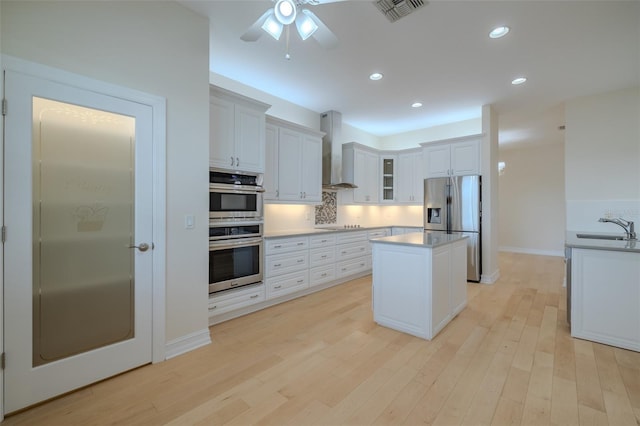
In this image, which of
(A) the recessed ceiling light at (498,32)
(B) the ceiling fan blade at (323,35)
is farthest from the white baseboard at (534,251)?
(B) the ceiling fan blade at (323,35)

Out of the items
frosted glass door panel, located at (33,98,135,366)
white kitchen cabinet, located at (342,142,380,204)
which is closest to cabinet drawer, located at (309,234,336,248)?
white kitchen cabinet, located at (342,142,380,204)

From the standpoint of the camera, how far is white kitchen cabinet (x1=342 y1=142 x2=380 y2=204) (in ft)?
17.3

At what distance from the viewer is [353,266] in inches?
188

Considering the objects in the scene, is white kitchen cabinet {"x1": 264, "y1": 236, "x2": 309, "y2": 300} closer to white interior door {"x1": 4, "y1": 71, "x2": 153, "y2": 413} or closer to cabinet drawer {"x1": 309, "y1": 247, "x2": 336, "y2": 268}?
cabinet drawer {"x1": 309, "y1": 247, "x2": 336, "y2": 268}

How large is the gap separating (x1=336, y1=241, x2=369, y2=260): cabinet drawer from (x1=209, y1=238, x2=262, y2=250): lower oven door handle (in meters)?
1.60

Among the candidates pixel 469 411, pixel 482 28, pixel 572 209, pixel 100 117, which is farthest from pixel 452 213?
pixel 100 117

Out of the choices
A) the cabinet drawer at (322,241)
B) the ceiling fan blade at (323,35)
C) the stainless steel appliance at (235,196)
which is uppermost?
the ceiling fan blade at (323,35)

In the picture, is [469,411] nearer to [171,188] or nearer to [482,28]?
[171,188]

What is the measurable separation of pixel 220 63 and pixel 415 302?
351cm

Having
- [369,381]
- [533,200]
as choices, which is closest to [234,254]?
[369,381]

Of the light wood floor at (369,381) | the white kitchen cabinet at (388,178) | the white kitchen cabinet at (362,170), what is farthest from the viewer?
the white kitchen cabinet at (388,178)

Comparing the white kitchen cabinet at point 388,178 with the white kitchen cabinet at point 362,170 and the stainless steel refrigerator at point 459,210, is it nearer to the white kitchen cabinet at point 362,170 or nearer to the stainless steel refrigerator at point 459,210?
the white kitchen cabinet at point 362,170

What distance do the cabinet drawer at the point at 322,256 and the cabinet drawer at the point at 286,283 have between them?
21cm

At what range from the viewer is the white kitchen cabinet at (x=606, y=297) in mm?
2430
